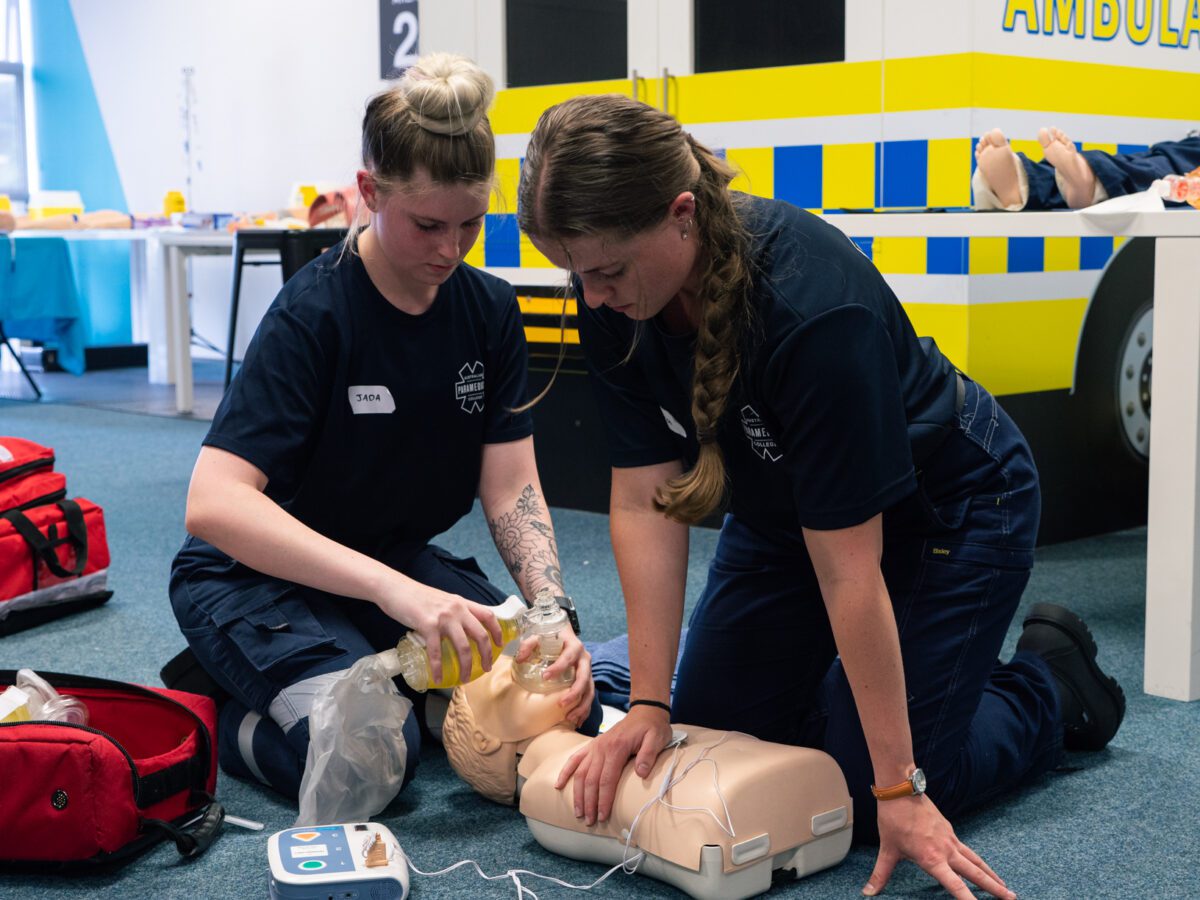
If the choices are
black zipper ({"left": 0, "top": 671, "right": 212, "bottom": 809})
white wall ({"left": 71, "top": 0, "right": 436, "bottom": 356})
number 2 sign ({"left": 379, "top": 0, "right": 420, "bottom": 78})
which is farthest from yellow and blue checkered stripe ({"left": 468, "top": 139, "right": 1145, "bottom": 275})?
white wall ({"left": 71, "top": 0, "right": 436, "bottom": 356})

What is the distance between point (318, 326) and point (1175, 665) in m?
1.33

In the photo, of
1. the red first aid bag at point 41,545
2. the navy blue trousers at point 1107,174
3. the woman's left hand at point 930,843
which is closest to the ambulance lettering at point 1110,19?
the navy blue trousers at point 1107,174

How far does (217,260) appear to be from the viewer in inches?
276

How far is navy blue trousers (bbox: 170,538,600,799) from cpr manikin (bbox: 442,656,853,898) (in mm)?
217

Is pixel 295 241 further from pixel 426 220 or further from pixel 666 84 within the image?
pixel 426 220

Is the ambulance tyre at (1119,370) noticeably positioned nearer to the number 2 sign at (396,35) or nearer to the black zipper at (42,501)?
the black zipper at (42,501)

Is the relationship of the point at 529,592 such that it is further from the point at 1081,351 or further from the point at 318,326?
the point at 1081,351

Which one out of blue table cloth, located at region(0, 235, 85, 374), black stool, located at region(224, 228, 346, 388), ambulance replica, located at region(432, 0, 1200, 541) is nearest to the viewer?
ambulance replica, located at region(432, 0, 1200, 541)

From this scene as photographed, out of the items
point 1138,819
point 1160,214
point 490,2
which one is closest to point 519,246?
point 490,2

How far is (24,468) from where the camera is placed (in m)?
2.60

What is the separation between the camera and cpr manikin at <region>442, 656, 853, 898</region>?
1.37m

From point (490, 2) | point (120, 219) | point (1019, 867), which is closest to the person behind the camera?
point (1019, 867)

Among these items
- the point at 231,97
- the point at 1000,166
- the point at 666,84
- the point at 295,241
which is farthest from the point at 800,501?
the point at 231,97

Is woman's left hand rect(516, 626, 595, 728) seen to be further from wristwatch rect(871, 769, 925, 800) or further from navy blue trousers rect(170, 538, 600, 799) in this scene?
wristwatch rect(871, 769, 925, 800)
